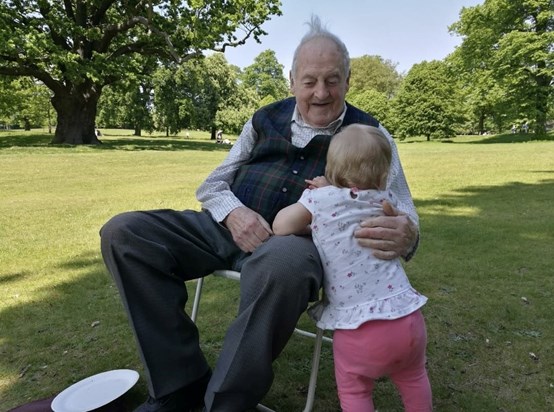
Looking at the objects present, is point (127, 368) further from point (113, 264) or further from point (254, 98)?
point (254, 98)

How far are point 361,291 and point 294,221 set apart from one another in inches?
14.9

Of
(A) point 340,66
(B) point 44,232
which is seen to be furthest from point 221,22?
(A) point 340,66

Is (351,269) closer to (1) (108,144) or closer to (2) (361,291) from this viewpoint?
(2) (361,291)

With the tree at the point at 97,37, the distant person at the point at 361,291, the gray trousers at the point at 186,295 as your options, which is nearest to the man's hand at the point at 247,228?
the gray trousers at the point at 186,295

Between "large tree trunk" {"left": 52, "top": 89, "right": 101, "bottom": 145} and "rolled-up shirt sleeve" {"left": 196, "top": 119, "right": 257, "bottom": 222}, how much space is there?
1971 centimetres

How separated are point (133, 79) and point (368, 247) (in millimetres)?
18722

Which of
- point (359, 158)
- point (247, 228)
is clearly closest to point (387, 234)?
point (359, 158)

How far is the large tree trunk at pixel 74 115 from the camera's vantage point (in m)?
20.1

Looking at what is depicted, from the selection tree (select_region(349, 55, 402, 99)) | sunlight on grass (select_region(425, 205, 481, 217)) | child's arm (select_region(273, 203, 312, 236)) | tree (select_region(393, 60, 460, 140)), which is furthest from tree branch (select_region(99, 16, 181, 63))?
tree (select_region(349, 55, 402, 99))

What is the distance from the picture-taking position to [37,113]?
43969 millimetres

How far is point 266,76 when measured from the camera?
54.3 m

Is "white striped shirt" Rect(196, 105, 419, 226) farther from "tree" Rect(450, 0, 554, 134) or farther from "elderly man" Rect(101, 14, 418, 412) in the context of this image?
"tree" Rect(450, 0, 554, 134)

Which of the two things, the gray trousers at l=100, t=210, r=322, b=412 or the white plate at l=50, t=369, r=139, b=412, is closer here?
the gray trousers at l=100, t=210, r=322, b=412

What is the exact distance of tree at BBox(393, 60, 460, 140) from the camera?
3466 cm
